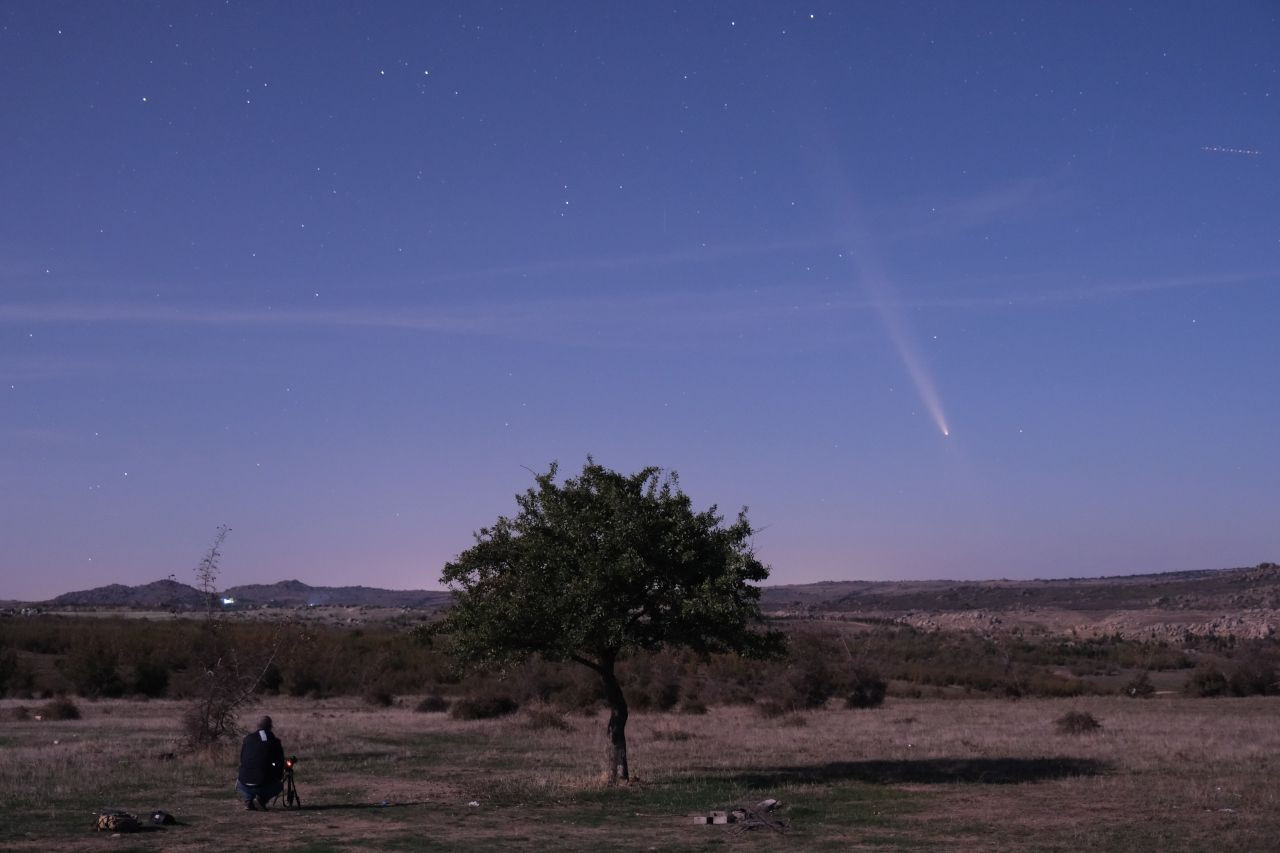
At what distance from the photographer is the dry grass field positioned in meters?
17.4

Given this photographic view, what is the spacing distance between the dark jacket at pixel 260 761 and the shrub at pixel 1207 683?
4452cm

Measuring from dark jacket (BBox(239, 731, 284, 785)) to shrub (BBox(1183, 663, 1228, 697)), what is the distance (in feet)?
146

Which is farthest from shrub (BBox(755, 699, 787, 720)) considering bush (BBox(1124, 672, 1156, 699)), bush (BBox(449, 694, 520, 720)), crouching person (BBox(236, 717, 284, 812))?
crouching person (BBox(236, 717, 284, 812))

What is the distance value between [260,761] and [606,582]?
686 centimetres

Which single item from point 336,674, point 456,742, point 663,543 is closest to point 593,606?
point 663,543

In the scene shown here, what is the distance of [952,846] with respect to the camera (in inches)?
662

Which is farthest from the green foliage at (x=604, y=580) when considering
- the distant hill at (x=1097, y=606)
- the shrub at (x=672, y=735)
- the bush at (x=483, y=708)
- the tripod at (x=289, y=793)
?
the distant hill at (x=1097, y=606)

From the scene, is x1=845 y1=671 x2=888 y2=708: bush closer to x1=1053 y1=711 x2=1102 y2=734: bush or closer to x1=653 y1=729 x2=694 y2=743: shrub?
x1=653 y1=729 x2=694 y2=743: shrub

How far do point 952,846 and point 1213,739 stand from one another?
1843 cm

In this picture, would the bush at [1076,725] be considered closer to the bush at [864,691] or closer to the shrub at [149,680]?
the bush at [864,691]

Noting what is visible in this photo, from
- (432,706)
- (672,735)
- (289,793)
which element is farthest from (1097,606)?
(289,793)

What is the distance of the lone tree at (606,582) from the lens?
23.1 meters

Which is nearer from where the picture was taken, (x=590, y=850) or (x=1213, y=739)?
(x=590, y=850)

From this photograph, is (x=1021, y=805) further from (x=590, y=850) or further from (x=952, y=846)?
(x=590, y=850)
